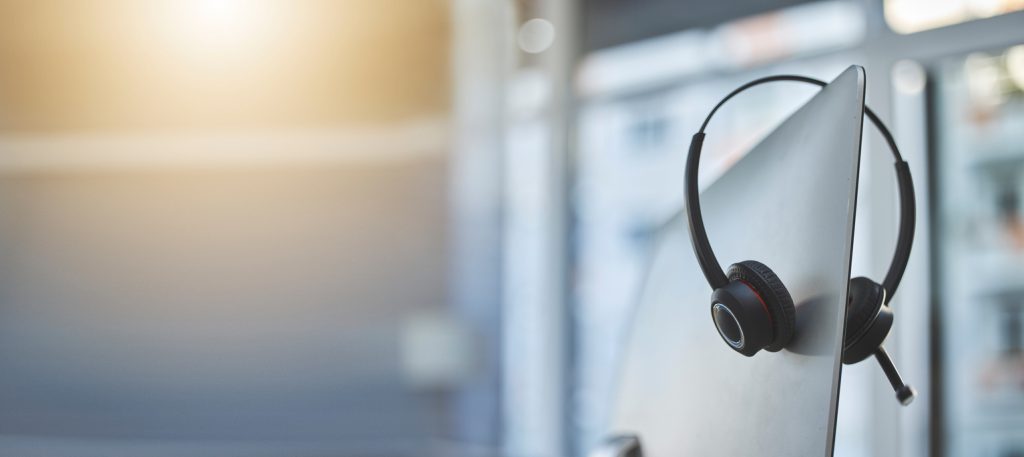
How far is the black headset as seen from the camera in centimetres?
38

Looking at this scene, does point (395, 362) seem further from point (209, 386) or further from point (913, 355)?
point (913, 355)

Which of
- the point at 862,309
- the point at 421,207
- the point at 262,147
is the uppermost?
the point at 262,147

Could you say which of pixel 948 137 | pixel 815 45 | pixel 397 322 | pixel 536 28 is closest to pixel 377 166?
pixel 397 322

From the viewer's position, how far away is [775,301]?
0.38 m

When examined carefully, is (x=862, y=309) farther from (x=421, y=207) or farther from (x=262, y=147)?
(x=262, y=147)

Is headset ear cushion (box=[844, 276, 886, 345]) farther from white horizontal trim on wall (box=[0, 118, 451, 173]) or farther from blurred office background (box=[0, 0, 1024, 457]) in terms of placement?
white horizontal trim on wall (box=[0, 118, 451, 173])

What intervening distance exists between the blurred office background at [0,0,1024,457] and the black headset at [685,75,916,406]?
163cm

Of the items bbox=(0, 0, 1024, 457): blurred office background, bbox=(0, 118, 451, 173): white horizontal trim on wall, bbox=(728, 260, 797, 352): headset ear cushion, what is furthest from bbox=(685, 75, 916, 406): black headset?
bbox=(0, 118, 451, 173): white horizontal trim on wall

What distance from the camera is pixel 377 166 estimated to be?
3.91 metres

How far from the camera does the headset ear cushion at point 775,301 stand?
1.24ft

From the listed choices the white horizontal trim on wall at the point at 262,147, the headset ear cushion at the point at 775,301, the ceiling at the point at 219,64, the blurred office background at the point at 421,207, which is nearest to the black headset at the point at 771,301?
the headset ear cushion at the point at 775,301

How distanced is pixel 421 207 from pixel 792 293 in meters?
3.53

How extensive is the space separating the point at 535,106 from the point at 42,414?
2254 mm

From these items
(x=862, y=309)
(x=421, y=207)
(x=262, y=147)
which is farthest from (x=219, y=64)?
(x=862, y=309)
